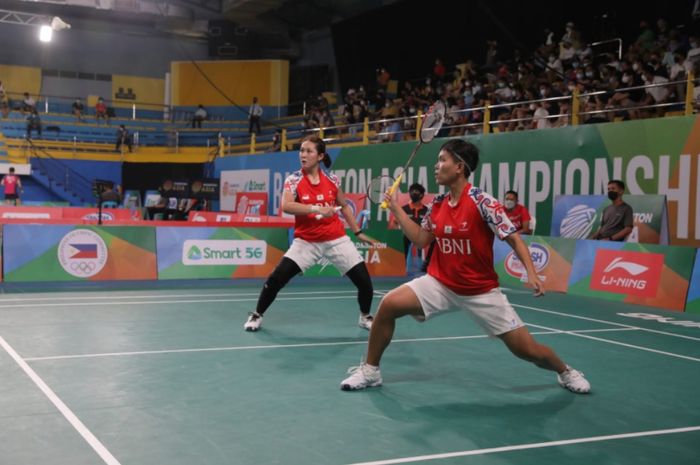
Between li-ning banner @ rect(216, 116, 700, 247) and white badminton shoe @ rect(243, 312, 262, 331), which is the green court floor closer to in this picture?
white badminton shoe @ rect(243, 312, 262, 331)

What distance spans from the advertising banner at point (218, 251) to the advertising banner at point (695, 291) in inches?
269

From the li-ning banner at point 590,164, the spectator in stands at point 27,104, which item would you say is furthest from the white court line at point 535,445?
the spectator in stands at point 27,104

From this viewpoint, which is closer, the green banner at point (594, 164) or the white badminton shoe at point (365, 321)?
the white badminton shoe at point (365, 321)

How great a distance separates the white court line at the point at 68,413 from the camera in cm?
421

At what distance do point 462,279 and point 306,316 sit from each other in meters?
4.48

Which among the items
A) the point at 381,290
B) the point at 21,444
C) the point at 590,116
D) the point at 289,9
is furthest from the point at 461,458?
the point at 289,9

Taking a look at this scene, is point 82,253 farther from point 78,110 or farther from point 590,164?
point 78,110

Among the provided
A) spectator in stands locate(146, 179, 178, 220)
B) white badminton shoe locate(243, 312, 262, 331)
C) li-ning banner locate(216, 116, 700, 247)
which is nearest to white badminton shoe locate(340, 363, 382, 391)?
white badminton shoe locate(243, 312, 262, 331)

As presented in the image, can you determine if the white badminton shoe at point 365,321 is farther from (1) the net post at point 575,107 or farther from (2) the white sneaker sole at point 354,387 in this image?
(1) the net post at point 575,107

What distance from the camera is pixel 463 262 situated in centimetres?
550

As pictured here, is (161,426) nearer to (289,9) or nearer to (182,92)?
(289,9)

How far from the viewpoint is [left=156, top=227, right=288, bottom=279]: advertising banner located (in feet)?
42.4

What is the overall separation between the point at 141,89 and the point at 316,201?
→ 36469mm

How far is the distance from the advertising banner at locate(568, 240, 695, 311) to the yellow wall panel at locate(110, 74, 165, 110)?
32.0m
